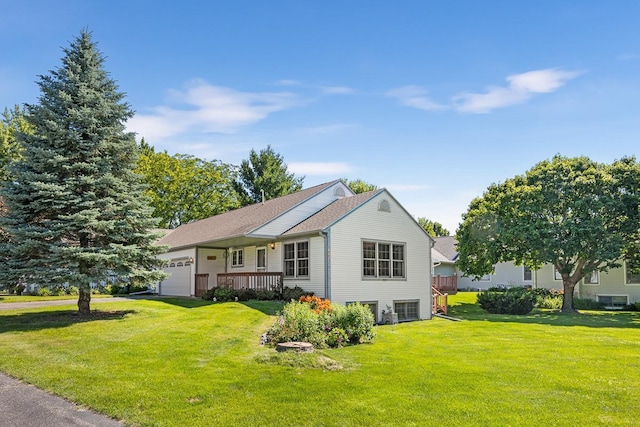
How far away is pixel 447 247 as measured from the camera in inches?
1788

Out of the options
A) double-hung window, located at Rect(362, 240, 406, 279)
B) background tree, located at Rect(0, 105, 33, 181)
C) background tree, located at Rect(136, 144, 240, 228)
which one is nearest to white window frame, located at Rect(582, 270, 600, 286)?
double-hung window, located at Rect(362, 240, 406, 279)

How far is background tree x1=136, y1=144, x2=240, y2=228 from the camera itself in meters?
47.0

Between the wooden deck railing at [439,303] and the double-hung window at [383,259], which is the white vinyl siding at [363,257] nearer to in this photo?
the double-hung window at [383,259]

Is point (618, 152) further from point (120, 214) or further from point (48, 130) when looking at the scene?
point (48, 130)

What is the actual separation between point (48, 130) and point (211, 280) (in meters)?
12.1

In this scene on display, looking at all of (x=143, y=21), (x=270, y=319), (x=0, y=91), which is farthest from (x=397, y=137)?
(x=0, y=91)

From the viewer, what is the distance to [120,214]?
15.8 metres

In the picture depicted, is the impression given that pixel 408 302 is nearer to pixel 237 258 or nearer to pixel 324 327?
pixel 324 327

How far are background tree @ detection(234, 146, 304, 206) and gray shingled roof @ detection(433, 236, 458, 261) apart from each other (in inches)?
694

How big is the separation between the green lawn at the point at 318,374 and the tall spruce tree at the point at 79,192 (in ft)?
5.67

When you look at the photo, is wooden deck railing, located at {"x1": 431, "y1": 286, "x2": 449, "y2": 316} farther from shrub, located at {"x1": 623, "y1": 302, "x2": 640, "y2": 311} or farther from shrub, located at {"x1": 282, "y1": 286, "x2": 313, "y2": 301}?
shrub, located at {"x1": 623, "y1": 302, "x2": 640, "y2": 311}

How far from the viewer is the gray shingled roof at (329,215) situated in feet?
60.2

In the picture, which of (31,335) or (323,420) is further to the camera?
(31,335)

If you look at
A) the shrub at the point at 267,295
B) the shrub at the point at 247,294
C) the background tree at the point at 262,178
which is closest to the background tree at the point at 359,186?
the background tree at the point at 262,178
